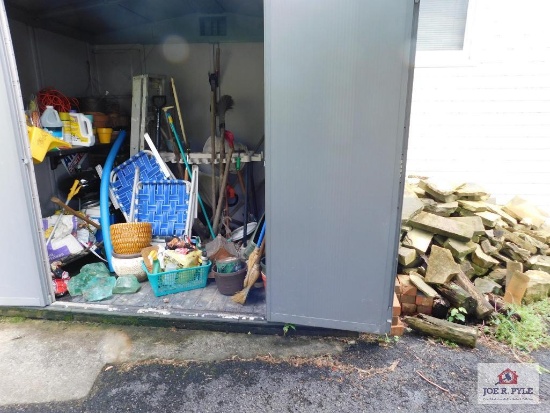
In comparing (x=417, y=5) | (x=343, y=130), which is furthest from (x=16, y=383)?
(x=417, y=5)

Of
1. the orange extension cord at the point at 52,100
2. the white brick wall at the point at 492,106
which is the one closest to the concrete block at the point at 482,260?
the white brick wall at the point at 492,106

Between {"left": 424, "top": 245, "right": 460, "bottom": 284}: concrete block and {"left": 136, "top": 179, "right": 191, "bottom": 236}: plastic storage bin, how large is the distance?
2195 mm

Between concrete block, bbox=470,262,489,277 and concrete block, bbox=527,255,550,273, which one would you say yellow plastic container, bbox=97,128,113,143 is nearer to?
concrete block, bbox=470,262,489,277

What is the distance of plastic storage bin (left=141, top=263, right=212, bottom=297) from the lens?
2809mm

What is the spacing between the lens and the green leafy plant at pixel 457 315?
8.30 feet

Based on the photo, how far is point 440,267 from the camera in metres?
2.71

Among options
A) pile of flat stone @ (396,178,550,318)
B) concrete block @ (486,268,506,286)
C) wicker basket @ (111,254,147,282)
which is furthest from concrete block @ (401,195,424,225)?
wicker basket @ (111,254,147,282)

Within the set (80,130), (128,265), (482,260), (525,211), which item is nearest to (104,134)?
(80,130)

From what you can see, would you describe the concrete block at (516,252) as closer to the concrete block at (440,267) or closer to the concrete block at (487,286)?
the concrete block at (487,286)

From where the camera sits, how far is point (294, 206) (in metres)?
2.18

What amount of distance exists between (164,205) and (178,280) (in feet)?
3.01

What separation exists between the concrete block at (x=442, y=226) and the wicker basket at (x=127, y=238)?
2325 millimetres

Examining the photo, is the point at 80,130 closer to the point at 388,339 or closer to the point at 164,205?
the point at 164,205

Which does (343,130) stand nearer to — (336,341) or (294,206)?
(294,206)
